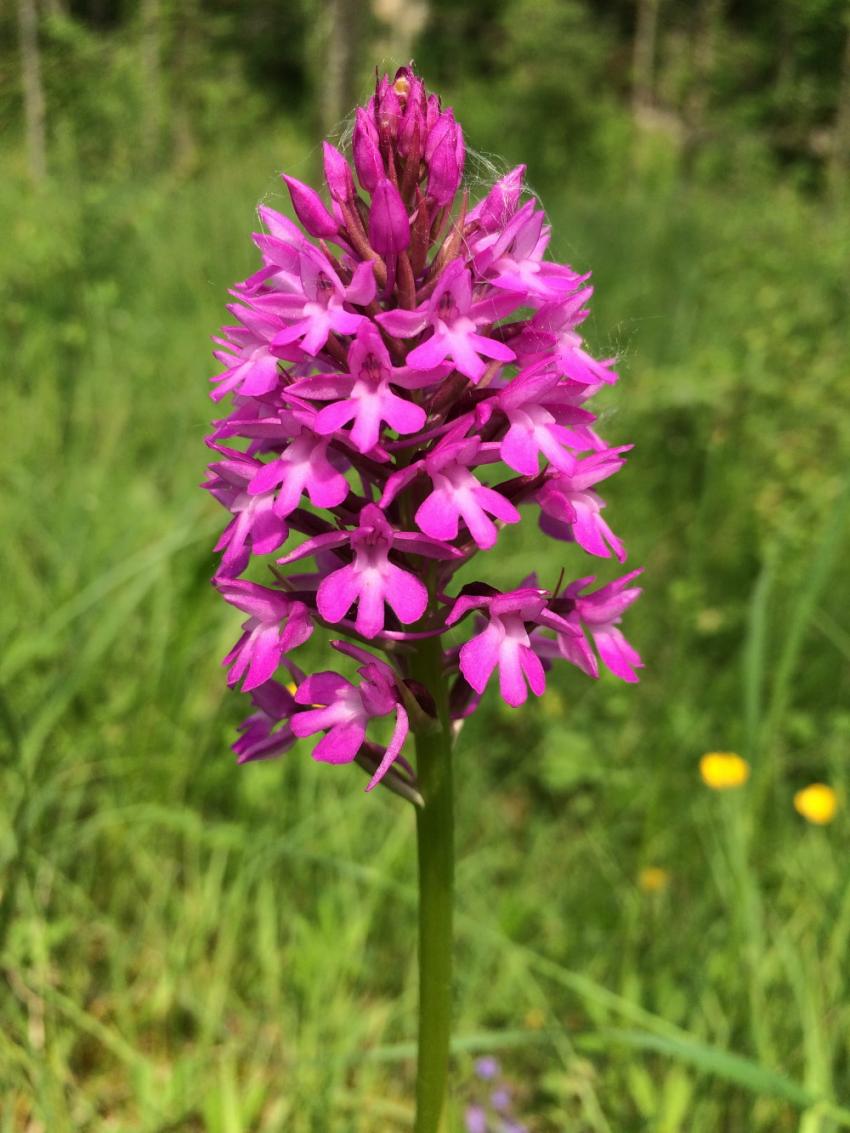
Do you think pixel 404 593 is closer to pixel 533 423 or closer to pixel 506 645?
pixel 506 645

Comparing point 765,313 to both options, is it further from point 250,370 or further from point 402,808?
point 250,370

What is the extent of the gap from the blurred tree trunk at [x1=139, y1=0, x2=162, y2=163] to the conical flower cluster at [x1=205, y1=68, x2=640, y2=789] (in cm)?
256

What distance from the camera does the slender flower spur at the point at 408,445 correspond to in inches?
45.8

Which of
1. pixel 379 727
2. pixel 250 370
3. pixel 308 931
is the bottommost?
pixel 308 931

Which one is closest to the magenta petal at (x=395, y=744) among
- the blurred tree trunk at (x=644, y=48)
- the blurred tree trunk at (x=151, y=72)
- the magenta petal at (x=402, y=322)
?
the magenta petal at (x=402, y=322)

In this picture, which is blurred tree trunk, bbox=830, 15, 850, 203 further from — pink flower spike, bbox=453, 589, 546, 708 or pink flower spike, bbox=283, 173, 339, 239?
pink flower spike, bbox=453, 589, 546, 708

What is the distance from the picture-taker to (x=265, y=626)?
130cm

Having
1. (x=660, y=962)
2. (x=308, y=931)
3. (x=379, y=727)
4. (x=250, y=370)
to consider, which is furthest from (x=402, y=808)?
(x=250, y=370)

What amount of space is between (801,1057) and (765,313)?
4.51 metres

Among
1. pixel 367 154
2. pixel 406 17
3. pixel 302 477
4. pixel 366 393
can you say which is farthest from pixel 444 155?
pixel 406 17

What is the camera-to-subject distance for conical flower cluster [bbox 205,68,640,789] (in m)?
1.16

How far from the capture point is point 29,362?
16.1ft

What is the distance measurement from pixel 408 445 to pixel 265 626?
0.32m

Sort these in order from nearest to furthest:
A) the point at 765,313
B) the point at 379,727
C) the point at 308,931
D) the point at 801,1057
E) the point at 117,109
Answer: the point at 801,1057 → the point at 308,931 → the point at 379,727 → the point at 117,109 → the point at 765,313
